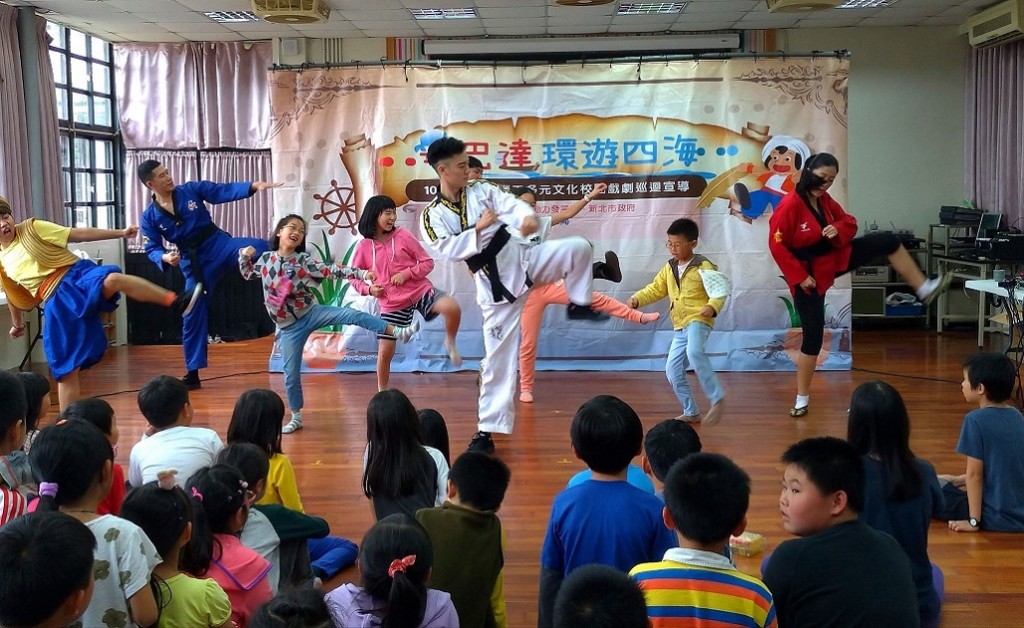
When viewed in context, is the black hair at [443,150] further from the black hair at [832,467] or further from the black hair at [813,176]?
the black hair at [832,467]

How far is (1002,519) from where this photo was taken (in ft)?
11.7

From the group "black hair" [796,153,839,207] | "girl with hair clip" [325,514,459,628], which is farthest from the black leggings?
"girl with hair clip" [325,514,459,628]

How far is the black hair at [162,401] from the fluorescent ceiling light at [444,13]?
611cm

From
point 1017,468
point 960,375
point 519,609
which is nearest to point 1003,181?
point 960,375

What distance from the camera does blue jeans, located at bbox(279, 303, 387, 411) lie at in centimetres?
527

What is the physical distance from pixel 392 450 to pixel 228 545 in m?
0.60

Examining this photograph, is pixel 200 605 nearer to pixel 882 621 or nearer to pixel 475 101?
pixel 882 621

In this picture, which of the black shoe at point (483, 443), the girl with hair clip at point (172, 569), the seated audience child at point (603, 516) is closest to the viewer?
the girl with hair clip at point (172, 569)

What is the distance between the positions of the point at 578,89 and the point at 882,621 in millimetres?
5715

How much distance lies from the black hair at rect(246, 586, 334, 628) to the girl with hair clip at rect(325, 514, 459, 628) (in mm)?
129

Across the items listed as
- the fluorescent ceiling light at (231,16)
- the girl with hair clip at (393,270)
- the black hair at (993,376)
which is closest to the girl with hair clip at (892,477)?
the black hair at (993,376)

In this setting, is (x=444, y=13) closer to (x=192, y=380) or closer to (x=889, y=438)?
(x=192, y=380)

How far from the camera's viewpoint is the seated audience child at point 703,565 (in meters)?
1.75

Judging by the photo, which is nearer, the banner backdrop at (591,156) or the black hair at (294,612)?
the black hair at (294,612)
